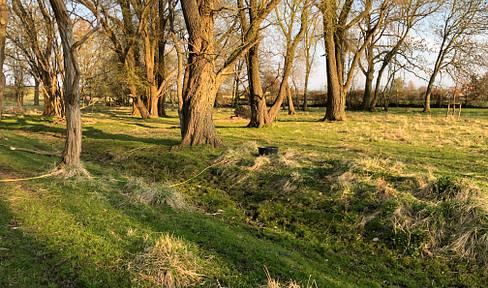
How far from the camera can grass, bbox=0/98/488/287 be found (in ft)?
10.9

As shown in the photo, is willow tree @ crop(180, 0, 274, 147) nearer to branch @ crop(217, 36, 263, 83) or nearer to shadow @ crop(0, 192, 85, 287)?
branch @ crop(217, 36, 263, 83)

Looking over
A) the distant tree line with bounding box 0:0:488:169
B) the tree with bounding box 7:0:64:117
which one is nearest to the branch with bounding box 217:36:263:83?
the distant tree line with bounding box 0:0:488:169

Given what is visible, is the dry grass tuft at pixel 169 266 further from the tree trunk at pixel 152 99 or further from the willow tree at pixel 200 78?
the tree trunk at pixel 152 99

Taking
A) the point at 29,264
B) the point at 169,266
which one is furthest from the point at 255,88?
the point at 29,264

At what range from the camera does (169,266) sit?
3.27 m

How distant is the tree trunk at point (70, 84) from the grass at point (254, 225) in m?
0.76

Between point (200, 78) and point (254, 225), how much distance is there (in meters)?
5.80

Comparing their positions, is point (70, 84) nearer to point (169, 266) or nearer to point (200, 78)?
point (200, 78)

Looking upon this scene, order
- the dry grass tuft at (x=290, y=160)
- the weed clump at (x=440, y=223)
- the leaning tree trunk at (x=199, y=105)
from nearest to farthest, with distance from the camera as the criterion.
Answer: the weed clump at (x=440, y=223) → the dry grass tuft at (x=290, y=160) → the leaning tree trunk at (x=199, y=105)

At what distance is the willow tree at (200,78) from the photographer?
984 cm

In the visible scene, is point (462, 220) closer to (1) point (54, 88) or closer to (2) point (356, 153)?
(2) point (356, 153)

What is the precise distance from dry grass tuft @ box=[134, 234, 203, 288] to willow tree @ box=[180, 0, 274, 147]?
6.66m

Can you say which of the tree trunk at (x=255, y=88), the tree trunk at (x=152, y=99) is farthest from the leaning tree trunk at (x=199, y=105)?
the tree trunk at (x=152, y=99)

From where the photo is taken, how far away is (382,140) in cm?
1164
